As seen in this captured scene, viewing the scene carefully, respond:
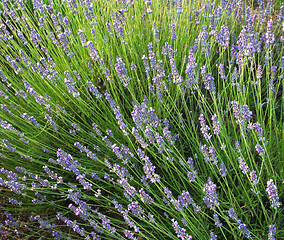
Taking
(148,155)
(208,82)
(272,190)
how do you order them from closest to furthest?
(272,190) → (208,82) → (148,155)

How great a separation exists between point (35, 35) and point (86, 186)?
147 centimetres

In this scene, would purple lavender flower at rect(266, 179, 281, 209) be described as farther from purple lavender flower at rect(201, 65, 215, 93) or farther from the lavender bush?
purple lavender flower at rect(201, 65, 215, 93)

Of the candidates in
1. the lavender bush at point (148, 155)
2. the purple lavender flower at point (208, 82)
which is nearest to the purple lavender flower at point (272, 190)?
the lavender bush at point (148, 155)

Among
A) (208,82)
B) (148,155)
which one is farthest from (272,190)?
(148,155)

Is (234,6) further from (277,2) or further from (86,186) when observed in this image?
(86,186)

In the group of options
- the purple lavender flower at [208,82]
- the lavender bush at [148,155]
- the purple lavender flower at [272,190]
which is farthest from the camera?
the purple lavender flower at [208,82]

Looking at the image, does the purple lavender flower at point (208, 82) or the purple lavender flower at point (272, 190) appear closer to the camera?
the purple lavender flower at point (272, 190)

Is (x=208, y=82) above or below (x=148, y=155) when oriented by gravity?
above

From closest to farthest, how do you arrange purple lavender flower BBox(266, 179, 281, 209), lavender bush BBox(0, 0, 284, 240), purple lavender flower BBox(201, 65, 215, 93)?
purple lavender flower BBox(266, 179, 281, 209) < lavender bush BBox(0, 0, 284, 240) < purple lavender flower BBox(201, 65, 215, 93)

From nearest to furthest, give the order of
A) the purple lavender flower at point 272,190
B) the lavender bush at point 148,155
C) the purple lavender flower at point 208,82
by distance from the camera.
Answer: the purple lavender flower at point 272,190, the lavender bush at point 148,155, the purple lavender flower at point 208,82

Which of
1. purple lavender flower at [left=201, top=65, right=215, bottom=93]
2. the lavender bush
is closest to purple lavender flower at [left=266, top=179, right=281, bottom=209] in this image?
the lavender bush

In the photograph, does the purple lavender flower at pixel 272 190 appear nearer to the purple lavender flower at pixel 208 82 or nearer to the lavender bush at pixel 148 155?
the lavender bush at pixel 148 155

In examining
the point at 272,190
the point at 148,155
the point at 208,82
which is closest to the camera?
the point at 272,190

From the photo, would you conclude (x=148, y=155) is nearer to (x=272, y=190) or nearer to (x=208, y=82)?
(x=208, y=82)
